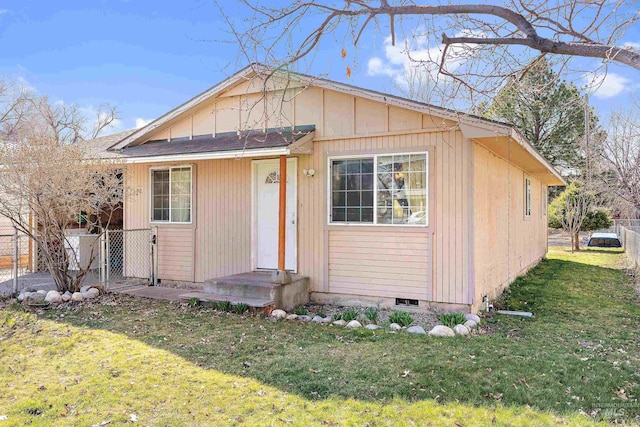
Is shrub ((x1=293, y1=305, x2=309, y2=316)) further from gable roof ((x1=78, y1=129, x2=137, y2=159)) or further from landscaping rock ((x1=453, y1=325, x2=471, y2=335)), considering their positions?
gable roof ((x1=78, y1=129, x2=137, y2=159))

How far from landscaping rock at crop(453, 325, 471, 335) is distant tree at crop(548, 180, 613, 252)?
660 inches

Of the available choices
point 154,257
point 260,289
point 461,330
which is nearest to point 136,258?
point 154,257

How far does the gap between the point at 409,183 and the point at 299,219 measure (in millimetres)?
2049

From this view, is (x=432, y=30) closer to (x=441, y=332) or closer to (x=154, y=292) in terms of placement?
(x=441, y=332)

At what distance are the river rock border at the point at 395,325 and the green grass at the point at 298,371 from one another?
0.18 metres

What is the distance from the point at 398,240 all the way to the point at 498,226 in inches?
107

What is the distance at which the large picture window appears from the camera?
21.8ft

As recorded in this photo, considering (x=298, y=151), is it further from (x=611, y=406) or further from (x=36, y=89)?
(x=36, y=89)

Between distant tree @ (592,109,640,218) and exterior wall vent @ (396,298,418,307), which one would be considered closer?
exterior wall vent @ (396,298,418,307)

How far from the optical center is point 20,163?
22.3 feet

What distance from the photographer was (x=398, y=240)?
6738mm

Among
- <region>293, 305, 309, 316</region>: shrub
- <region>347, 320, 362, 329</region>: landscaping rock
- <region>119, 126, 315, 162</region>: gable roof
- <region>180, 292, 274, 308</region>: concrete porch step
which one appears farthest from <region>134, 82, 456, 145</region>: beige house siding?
<region>347, 320, 362, 329</region>: landscaping rock

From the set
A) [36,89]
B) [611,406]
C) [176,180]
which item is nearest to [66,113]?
[36,89]

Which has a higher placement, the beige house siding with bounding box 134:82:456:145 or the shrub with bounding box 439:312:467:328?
the beige house siding with bounding box 134:82:456:145
